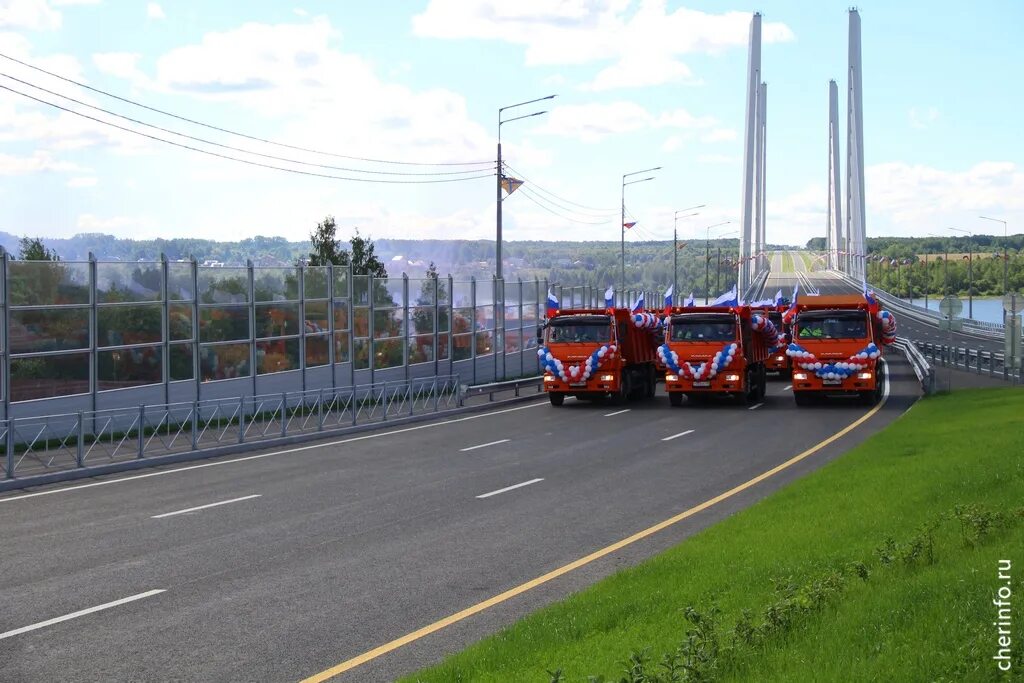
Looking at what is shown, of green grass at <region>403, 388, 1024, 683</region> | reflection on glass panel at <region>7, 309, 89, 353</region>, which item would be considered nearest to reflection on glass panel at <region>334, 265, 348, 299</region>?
reflection on glass panel at <region>7, 309, 89, 353</region>

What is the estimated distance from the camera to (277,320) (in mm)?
34531

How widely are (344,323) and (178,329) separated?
27.1 feet

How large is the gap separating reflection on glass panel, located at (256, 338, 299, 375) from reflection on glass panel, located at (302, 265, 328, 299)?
1.71 m

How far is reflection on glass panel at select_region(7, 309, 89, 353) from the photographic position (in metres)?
25.3

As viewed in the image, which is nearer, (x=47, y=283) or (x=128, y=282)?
(x=47, y=283)

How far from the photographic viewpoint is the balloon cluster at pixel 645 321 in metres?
39.0

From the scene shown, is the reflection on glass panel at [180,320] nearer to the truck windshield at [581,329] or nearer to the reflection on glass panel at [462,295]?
the truck windshield at [581,329]

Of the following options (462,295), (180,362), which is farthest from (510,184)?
(180,362)

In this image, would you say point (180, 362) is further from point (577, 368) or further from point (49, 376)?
point (577, 368)

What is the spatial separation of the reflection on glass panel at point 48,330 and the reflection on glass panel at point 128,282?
0.83 meters

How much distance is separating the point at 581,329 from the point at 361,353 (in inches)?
277

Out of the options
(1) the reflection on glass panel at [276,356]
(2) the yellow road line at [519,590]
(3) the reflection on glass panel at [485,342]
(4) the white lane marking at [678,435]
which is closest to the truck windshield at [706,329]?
(4) the white lane marking at [678,435]

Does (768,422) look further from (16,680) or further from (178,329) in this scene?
(16,680)

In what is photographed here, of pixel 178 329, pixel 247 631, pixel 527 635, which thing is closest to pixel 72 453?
pixel 178 329
